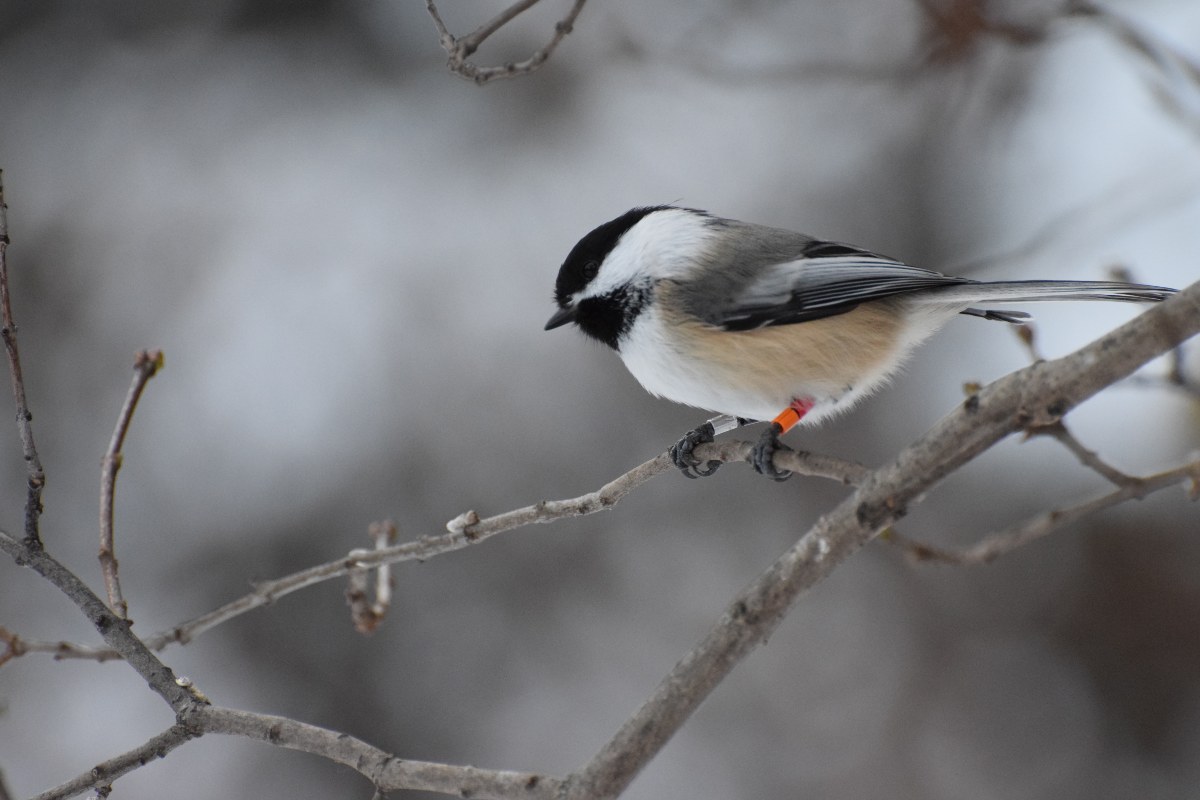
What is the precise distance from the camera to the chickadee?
2188 millimetres

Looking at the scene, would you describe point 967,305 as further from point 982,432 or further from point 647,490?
point 647,490

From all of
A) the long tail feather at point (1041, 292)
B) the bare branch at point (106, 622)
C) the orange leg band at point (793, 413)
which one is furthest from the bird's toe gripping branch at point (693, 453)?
the bare branch at point (106, 622)

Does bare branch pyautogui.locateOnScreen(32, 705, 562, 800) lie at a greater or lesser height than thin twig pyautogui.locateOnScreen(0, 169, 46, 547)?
lesser

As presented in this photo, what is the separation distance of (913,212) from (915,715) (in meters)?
2.24

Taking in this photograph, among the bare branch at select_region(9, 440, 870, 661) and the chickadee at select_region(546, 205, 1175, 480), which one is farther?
the chickadee at select_region(546, 205, 1175, 480)

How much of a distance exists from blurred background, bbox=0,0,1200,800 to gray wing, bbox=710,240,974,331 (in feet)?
3.59

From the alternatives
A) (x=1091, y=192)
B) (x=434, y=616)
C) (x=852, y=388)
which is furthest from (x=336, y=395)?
(x=1091, y=192)

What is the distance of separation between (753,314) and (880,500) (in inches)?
40.4

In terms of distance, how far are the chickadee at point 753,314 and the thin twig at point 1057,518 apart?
0.39 m

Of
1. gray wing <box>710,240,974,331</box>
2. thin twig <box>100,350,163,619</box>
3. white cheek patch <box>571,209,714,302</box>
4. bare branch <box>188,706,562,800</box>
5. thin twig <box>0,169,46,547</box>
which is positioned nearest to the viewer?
bare branch <box>188,706,562,800</box>

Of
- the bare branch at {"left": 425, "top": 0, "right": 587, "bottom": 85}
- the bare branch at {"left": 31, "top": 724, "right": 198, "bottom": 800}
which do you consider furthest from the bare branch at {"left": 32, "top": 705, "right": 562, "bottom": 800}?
the bare branch at {"left": 425, "top": 0, "right": 587, "bottom": 85}

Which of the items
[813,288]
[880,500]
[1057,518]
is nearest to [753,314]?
[813,288]

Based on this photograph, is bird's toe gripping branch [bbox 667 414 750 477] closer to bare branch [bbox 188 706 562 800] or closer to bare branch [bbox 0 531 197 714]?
bare branch [bbox 188 706 562 800]

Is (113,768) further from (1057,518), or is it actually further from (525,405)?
(525,405)
